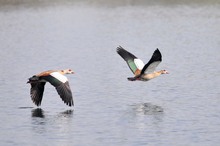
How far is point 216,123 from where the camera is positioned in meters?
24.9

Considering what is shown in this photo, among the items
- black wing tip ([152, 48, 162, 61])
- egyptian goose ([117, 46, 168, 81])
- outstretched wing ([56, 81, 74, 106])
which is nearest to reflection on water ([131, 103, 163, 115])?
egyptian goose ([117, 46, 168, 81])

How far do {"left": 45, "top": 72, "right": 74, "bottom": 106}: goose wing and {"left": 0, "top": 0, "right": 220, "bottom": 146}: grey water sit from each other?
0.53 m

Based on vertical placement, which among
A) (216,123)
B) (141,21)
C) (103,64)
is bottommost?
(216,123)

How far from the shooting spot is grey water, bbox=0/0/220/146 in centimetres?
2383

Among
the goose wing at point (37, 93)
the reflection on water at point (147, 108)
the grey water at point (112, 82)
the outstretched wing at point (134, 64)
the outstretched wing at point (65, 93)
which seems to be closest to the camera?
the grey water at point (112, 82)

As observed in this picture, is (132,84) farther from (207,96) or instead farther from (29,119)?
(29,119)

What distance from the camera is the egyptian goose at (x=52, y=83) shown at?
26.3 m

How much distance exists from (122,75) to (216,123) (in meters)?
11.6

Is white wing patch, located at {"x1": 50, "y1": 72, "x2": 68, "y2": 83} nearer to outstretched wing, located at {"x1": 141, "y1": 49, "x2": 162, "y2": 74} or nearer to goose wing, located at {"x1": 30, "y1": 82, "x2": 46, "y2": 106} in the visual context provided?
goose wing, located at {"x1": 30, "y1": 82, "x2": 46, "y2": 106}

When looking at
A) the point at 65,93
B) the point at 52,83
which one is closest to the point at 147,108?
the point at 65,93

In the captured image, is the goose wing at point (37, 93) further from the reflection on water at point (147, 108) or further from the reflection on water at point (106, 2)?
the reflection on water at point (106, 2)

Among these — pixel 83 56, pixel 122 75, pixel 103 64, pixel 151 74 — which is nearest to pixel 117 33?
pixel 83 56

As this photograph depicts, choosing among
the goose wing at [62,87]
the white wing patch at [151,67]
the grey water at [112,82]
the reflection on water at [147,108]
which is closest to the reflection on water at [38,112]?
the grey water at [112,82]

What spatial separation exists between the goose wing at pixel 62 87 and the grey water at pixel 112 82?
1.72ft
